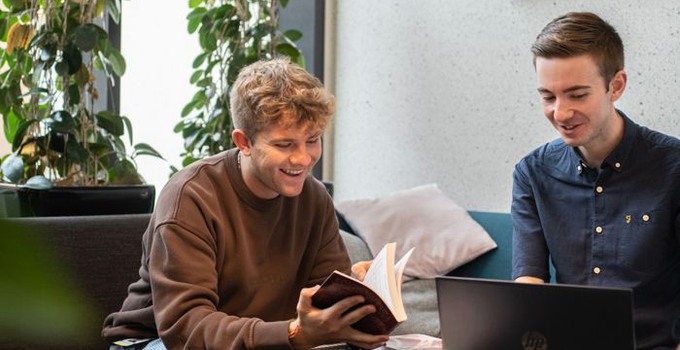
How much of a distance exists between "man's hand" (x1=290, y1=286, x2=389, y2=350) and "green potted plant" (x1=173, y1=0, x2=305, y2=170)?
7.00 feet

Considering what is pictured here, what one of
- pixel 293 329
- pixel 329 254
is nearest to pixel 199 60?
pixel 329 254

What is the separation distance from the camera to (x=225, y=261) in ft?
5.95

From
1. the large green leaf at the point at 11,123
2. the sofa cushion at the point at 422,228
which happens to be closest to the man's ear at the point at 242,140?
the sofa cushion at the point at 422,228

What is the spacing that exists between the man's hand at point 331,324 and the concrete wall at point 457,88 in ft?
4.83

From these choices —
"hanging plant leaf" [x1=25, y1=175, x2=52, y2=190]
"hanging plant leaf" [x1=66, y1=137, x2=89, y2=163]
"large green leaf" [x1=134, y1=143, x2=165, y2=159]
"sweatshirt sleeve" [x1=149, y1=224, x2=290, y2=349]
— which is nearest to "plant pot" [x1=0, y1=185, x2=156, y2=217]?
"hanging plant leaf" [x1=25, y1=175, x2=52, y2=190]

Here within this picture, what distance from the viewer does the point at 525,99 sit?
309 centimetres

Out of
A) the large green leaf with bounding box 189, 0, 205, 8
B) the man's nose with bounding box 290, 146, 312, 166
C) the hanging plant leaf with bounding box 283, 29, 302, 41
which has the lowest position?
the man's nose with bounding box 290, 146, 312, 166

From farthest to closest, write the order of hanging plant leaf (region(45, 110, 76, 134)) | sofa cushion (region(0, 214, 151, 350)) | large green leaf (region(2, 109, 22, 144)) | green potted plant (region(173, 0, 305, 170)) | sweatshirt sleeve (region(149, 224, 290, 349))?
green potted plant (region(173, 0, 305, 170)), large green leaf (region(2, 109, 22, 144)), hanging plant leaf (region(45, 110, 76, 134)), sofa cushion (region(0, 214, 151, 350)), sweatshirt sleeve (region(149, 224, 290, 349))

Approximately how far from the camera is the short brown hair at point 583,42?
1868 millimetres

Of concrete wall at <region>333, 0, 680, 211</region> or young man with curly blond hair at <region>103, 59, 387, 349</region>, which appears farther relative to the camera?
concrete wall at <region>333, 0, 680, 211</region>

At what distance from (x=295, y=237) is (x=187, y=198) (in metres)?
0.29

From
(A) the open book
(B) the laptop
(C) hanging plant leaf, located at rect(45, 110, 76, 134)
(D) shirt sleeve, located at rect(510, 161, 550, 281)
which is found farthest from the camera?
(C) hanging plant leaf, located at rect(45, 110, 76, 134)

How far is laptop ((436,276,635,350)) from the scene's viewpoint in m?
1.22

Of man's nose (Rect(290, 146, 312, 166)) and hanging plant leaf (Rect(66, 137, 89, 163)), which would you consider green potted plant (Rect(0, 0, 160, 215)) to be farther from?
man's nose (Rect(290, 146, 312, 166))
